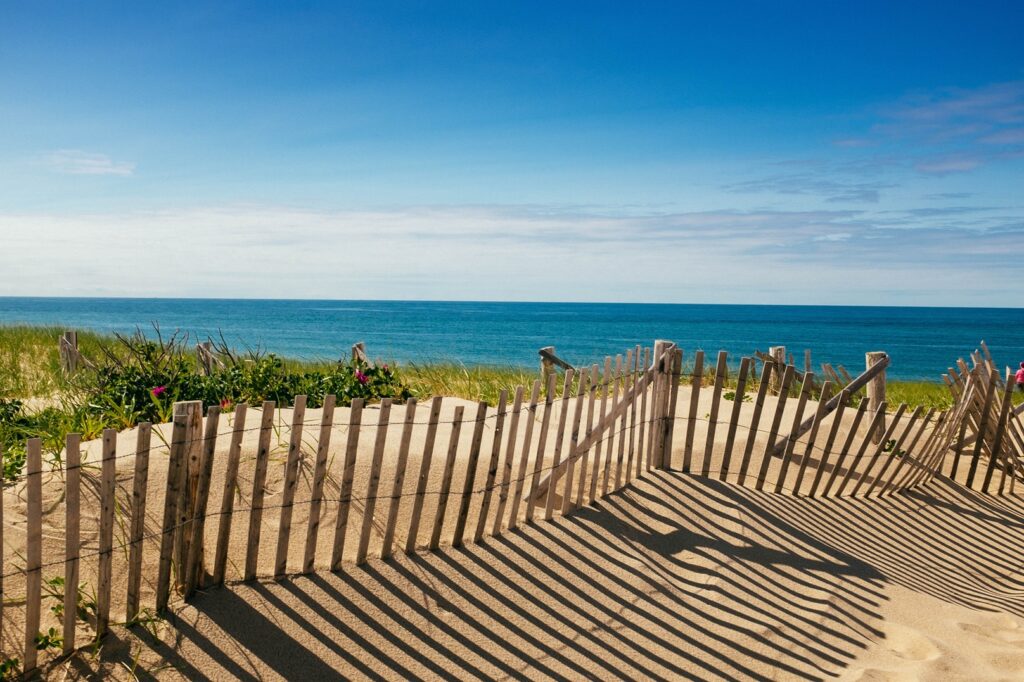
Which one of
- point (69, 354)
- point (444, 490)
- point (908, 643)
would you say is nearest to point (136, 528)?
point (444, 490)

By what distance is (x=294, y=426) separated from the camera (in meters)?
4.12

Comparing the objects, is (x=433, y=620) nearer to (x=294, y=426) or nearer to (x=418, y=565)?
(x=418, y=565)

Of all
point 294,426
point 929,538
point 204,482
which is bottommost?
point 929,538

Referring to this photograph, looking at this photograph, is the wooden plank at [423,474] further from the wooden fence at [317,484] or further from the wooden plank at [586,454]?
the wooden plank at [586,454]

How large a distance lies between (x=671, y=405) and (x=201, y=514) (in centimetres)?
405

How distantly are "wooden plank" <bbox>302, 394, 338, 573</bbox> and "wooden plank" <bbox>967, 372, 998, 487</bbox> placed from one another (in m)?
7.31

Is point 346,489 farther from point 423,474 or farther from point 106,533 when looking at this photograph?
point 106,533

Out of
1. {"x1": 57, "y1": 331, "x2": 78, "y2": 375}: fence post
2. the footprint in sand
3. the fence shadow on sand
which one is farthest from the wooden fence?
{"x1": 57, "y1": 331, "x2": 78, "y2": 375}: fence post

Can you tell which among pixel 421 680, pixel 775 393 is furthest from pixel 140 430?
pixel 775 393

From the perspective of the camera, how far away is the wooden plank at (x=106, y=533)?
3482mm

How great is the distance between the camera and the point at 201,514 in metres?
3.98

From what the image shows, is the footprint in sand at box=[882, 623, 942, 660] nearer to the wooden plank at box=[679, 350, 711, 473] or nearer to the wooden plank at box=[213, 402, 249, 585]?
the wooden plank at box=[679, 350, 711, 473]

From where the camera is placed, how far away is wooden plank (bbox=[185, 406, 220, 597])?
154 inches

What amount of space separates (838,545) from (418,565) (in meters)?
3.58
